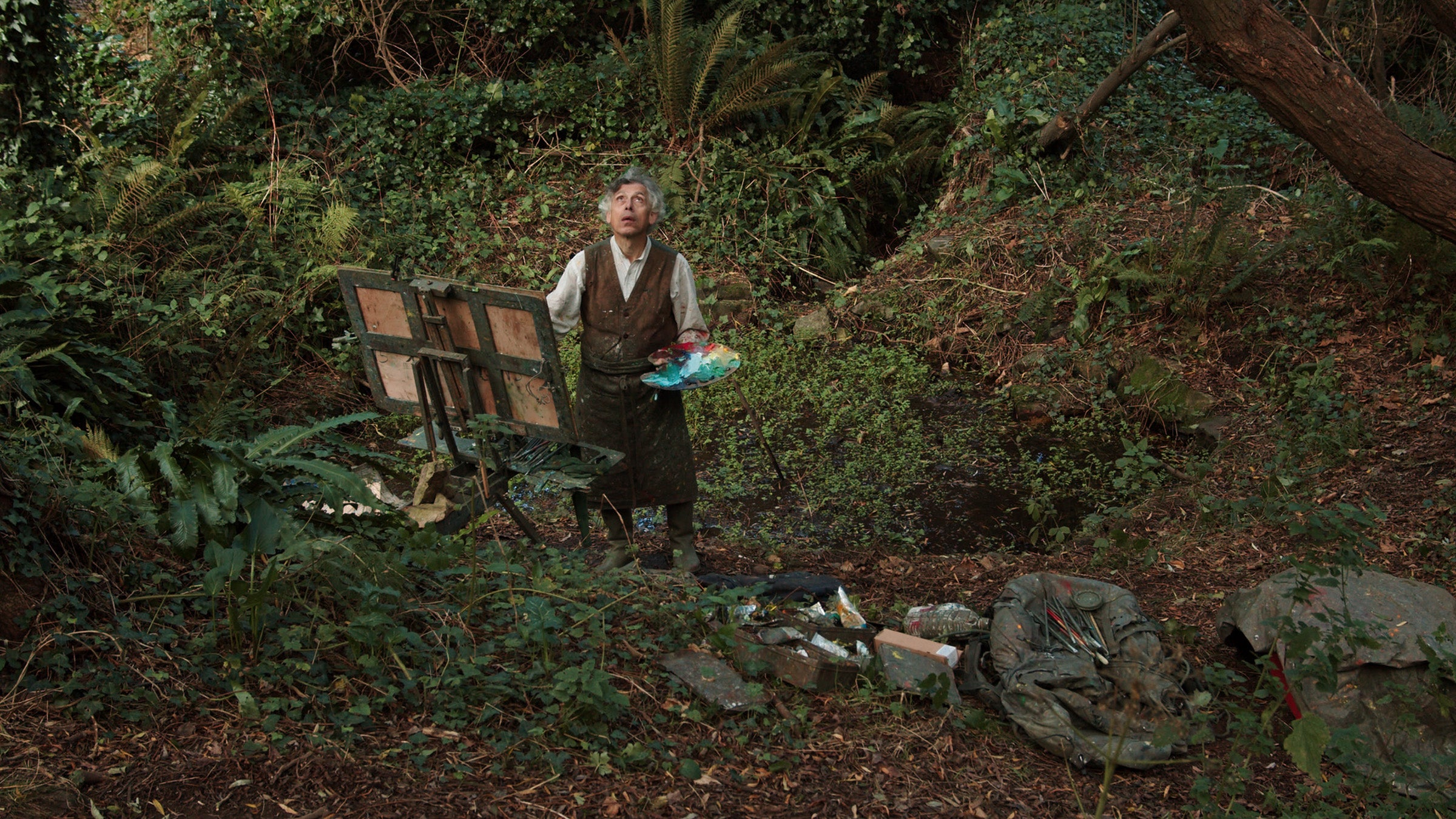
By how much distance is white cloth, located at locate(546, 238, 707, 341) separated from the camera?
15.7 ft

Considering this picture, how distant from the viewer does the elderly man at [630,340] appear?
479cm

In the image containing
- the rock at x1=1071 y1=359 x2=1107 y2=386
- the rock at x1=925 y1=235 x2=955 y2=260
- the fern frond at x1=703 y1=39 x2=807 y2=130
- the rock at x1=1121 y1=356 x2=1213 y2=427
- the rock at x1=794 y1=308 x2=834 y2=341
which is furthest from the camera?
the fern frond at x1=703 y1=39 x2=807 y2=130

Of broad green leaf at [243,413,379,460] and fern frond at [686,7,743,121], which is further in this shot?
fern frond at [686,7,743,121]

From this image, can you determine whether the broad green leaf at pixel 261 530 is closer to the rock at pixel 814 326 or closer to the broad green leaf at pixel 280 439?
the broad green leaf at pixel 280 439

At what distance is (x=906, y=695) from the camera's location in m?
3.71

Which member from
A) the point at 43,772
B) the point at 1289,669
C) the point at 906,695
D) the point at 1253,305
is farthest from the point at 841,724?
the point at 1253,305

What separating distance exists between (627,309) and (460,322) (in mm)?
848

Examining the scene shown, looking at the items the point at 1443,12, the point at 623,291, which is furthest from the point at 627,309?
the point at 1443,12

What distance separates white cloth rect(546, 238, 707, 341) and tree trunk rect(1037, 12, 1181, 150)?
587 centimetres

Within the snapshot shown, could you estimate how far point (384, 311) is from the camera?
431 cm

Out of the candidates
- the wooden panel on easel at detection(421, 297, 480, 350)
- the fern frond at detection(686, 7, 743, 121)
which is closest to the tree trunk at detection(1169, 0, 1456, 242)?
the wooden panel on easel at detection(421, 297, 480, 350)

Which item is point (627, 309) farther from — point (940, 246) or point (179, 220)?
point (940, 246)

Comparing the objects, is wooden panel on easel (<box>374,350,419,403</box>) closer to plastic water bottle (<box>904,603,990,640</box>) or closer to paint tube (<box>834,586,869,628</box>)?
paint tube (<box>834,586,869,628</box>)

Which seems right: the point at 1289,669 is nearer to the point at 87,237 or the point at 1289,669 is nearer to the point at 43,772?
the point at 43,772
